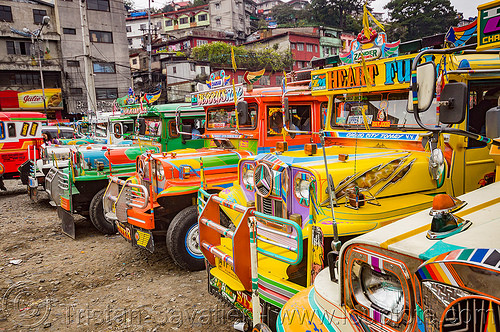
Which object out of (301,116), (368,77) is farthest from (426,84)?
(301,116)

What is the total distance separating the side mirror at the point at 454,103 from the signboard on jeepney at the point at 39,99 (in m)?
31.1

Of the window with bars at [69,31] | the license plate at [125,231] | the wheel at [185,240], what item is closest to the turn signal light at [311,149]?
the wheel at [185,240]

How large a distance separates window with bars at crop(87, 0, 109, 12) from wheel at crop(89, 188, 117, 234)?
27.8 m

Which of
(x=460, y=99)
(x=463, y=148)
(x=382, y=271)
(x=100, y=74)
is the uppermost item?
(x=100, y=74)

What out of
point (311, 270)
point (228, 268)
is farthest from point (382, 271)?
point (228, 268)

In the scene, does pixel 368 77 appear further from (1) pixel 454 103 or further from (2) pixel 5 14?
(2) pixel 5 14

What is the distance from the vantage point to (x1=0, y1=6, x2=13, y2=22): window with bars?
26.7 m

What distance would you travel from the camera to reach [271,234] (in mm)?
2797

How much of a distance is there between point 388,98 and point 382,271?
2838 mm

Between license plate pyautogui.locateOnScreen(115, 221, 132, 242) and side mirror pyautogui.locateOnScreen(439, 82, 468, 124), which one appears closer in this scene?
side mirror pyautogui.locateOnScreen(439, 82, 468, 124)

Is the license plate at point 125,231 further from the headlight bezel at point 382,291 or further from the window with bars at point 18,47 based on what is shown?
the window with bars at point 18,47

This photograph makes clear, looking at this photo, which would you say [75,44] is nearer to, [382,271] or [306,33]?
[306,33]

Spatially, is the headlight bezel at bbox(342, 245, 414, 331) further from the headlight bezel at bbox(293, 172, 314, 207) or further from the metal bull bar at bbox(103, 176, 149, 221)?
the metal bull bar at bbox(103, 176, 149, 221)

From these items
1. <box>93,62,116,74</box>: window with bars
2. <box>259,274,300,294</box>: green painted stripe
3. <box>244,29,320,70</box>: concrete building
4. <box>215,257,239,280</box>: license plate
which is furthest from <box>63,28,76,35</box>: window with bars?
<box>259,274,300,294</box>: green painted stripe
